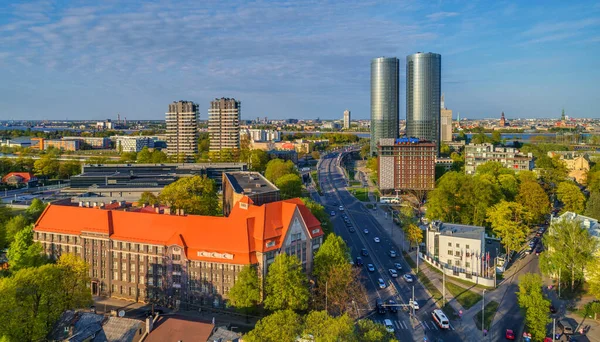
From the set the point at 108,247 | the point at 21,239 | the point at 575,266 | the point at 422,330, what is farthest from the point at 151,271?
the point at 575,266

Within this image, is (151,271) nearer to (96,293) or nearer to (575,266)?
(96,293)

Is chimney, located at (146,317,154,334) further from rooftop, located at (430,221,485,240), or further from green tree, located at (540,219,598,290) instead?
green tree, located at (540,219,598,290)

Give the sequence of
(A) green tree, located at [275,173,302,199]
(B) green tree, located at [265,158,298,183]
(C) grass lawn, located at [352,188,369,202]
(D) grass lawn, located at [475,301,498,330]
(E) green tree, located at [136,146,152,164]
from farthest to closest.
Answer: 1. (E) green tree, located at [136,146,152,164]
2. (C) grass lawn, located at [352,188,369,202]
3. (B) green tree, located at [265,158,298,183]
4. (A) green tree, located at [275,173,302,199]
5. (D) grass lawn, located at [475,301,498,330]

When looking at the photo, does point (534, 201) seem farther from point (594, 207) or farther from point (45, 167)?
point (45, 167)

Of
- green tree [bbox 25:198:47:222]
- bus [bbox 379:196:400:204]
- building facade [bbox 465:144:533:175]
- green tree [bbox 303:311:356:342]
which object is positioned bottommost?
bus [bbox 379:196:400:204]

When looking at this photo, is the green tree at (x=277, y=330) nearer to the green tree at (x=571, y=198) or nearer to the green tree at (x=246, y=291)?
the green tree at (x=246, y=291)

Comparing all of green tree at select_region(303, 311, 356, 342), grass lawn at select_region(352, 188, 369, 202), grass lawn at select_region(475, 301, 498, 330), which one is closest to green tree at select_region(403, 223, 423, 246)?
grass lawn at select_region(475, 301, 498, 330)

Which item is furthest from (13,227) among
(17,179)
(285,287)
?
(17,179)
